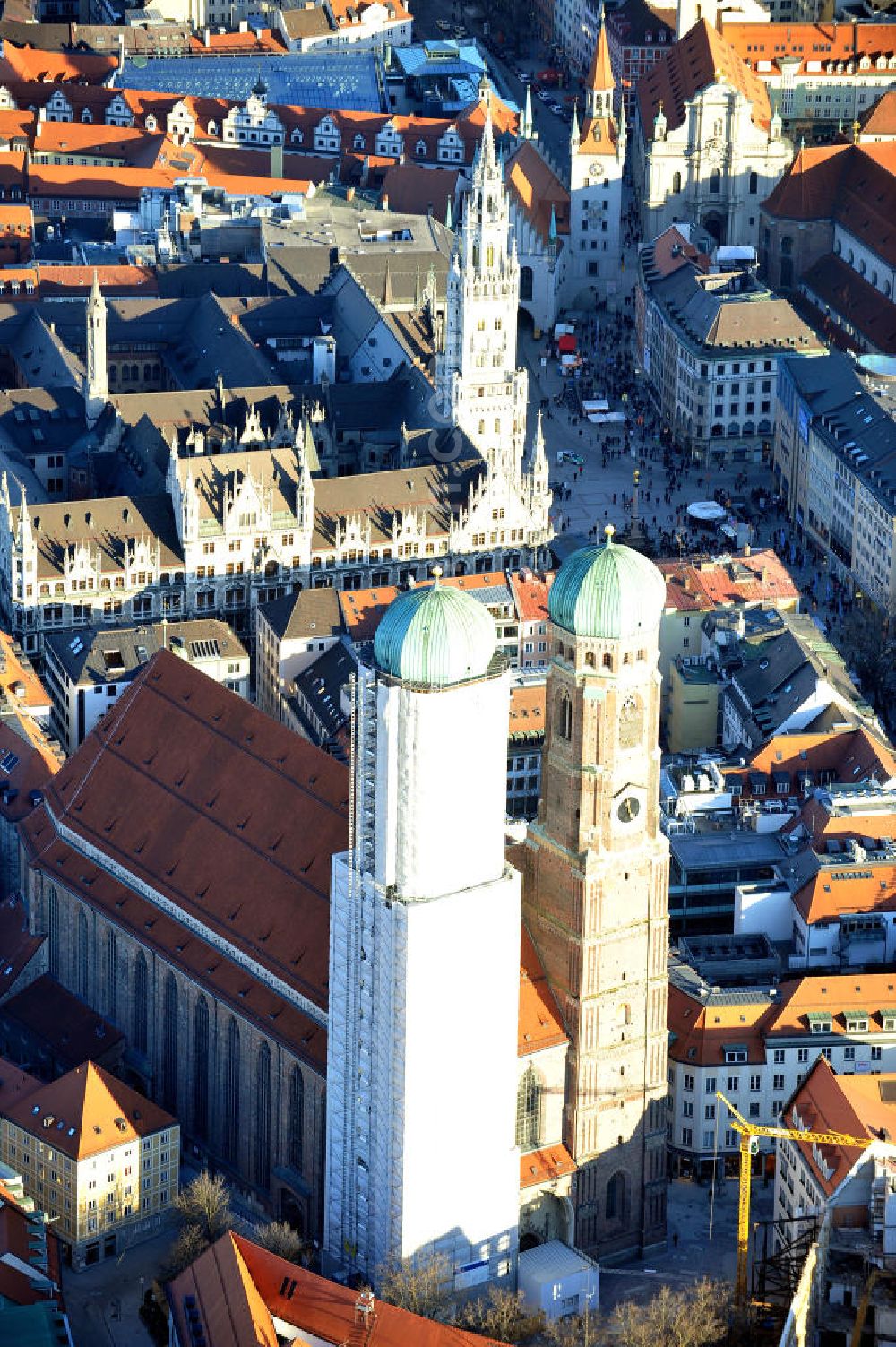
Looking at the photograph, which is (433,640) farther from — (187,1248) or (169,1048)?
(169,1048)

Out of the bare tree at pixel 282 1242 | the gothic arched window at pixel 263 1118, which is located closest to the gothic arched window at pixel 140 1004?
the gothic arched window at pixel 263 1118

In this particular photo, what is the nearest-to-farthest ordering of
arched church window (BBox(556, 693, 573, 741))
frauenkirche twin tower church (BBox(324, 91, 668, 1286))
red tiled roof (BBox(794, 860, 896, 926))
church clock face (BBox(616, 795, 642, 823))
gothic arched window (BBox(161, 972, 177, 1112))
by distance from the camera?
frauenkirche twin tower church (BBox(324, 91, 668, 1286)) → arched church window (BBox(556, 693, 573, 741)) → church clock face (BBox(616, 795, 642, 823)) → gothic arched window (BBox(161, 972, 177, 1112)) → red tiled roof (BBox(794, 860, 896, 926))

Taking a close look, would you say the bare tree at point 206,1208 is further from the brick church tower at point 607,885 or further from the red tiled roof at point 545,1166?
the brick church tower at point 607,885

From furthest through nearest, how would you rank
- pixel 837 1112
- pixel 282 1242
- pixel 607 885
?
pixel 282 1242, pixel 837 1112, pixel 607 885

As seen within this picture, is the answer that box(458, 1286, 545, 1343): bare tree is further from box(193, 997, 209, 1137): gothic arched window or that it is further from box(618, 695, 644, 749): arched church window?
box(618, 695, 644, 749): arched church window

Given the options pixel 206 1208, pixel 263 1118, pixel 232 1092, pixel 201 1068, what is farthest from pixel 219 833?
pixel 206 1208

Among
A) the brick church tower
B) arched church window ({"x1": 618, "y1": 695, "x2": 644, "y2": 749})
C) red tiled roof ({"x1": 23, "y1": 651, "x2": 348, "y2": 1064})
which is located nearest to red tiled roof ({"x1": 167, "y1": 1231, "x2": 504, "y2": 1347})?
the brick church tower
